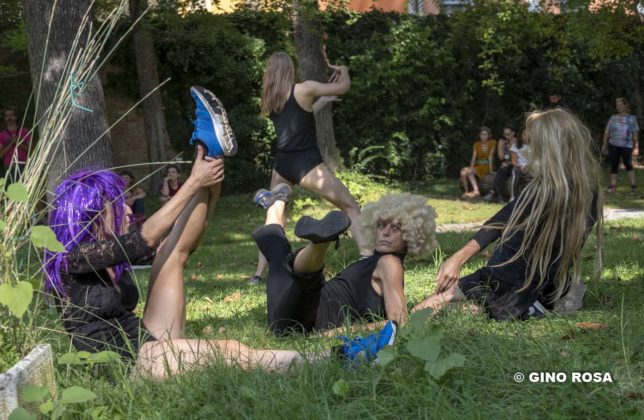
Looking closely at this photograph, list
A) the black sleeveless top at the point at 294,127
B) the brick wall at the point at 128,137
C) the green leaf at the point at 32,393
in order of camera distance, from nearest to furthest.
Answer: the green leaf at the point at 32,393 < the black sleeveless top at the point at 294,127 < the brick wall at the point at 128,137

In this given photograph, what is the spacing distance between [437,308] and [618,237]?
188 inches

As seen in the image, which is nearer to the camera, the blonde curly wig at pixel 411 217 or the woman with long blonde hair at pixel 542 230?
the woman with long blonde hair at pixel 542 230

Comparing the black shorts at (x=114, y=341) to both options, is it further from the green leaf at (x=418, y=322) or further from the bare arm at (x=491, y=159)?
the bare arm at (x=491, y=159)

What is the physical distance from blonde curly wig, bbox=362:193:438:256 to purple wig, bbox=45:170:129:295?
1687 mm

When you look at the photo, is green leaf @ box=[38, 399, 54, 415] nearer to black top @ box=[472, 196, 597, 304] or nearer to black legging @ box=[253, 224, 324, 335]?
black legging @ box=[253, 224, 324, 335]

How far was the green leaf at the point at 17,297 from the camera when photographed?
130 inches

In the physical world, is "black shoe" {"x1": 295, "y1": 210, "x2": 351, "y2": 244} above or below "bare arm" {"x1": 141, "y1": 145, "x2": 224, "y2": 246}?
below

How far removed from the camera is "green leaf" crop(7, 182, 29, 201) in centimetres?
347

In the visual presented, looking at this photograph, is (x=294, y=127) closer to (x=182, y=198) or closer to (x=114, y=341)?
(x=182, y=198)

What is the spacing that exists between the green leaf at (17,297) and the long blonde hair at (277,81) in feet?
14.4

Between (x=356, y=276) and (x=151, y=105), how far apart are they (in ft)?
40.2

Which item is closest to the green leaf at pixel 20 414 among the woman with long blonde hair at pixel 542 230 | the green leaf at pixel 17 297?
the green leaf at pixel 17 297

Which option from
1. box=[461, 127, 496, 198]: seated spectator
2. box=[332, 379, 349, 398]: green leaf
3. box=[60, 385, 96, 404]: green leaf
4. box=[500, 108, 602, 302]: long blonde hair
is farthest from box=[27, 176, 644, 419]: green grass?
box=[461, 127, 496, 198]: seated spectator

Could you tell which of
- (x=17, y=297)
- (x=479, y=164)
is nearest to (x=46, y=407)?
(x=17, y=297)
